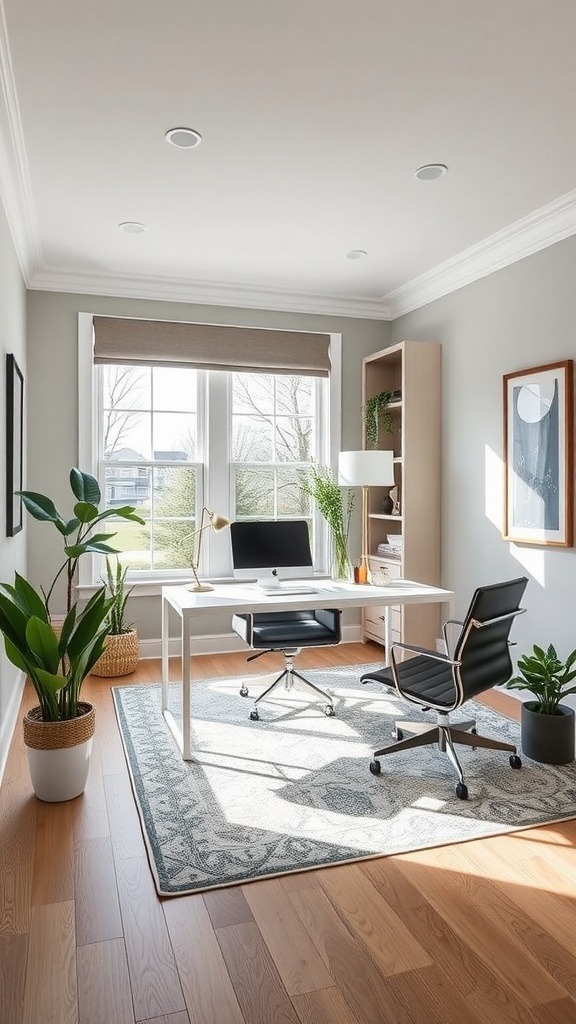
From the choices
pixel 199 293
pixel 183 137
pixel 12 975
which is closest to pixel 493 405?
pixel 199 293

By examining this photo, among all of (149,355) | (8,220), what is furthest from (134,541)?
(8,220)

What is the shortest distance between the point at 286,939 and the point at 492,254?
374cm

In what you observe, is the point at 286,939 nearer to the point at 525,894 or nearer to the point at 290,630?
the point at 525,894

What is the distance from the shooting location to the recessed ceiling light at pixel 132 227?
3.80 metres

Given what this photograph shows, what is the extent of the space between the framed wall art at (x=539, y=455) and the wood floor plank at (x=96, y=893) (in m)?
2.63

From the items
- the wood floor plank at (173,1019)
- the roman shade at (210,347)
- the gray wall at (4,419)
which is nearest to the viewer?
the wood floor plank at (173,1019)

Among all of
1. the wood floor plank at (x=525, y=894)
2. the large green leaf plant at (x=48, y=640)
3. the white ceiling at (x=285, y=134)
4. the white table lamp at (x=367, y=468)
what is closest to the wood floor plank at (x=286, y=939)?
the wood floor plank at (x=525, y=894)

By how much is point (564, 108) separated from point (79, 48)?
1797 mm

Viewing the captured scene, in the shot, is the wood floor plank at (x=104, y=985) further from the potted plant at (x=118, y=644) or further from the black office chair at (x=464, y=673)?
the potted plant at (x=118, y=644)

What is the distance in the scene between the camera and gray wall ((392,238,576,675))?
3.65 meters

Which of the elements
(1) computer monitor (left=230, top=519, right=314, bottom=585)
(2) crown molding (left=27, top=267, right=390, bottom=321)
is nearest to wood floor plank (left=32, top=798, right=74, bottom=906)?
(1) computer monitor (left=230, top=519, right=314, bottom=585)

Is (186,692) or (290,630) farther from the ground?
(290,630)

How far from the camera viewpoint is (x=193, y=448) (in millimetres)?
5051

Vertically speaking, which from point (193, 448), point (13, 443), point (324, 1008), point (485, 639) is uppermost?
point (193, 448)
